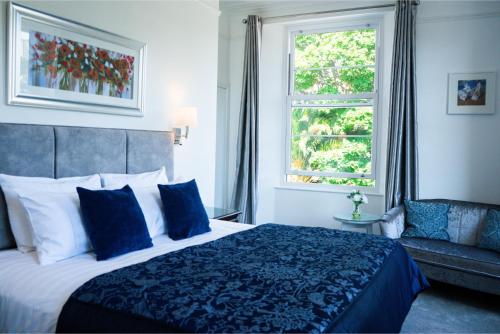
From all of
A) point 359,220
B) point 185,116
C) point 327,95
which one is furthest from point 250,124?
point 359,220

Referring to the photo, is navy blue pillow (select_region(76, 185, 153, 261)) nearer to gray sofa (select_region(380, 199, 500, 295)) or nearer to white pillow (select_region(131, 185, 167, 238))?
white pillow (select_region(131, 185, 167, 238))

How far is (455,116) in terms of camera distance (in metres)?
4.31

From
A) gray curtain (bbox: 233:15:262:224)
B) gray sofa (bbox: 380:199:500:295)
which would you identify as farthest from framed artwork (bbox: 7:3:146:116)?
gray sofa (bbox: 380:199:500:295)

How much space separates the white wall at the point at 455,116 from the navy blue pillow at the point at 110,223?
331cm

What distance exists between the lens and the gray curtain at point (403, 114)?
14.1 feet

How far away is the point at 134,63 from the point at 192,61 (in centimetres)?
83

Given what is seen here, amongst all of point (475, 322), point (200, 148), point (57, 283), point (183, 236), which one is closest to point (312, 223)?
point (200, 148)

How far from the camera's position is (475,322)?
3.02 meters

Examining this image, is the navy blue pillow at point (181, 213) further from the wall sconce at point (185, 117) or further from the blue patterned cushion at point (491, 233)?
the blue patterned cushion at point (491, 233)

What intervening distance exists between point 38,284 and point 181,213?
1136 mm

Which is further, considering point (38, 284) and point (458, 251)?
point (458, 251)

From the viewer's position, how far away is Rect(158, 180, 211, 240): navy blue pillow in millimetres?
2805

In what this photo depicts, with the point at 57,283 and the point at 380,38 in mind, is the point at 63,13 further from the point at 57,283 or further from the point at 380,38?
the point at 380,38

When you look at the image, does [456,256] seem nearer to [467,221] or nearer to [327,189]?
[467,221]
